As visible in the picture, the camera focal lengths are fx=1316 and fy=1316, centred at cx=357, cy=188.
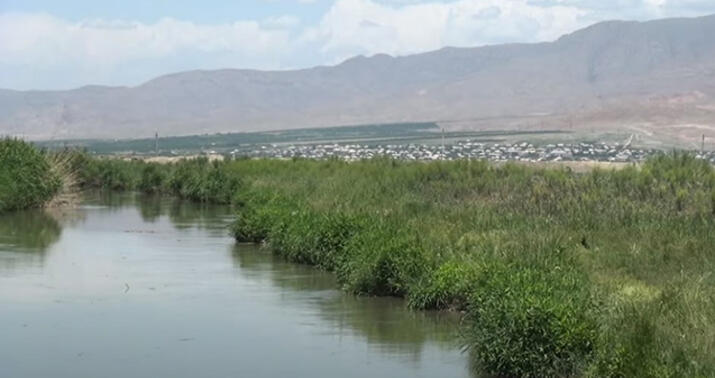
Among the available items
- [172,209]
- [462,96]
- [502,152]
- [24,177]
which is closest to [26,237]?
[24,177]

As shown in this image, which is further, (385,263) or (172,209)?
(172,209)

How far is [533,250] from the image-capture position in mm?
20453

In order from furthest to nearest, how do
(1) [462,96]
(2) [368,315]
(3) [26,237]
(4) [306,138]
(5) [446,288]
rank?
1. (1) [462,96]
2. (4) [306,138]
3. (3) [26,237]
4. (2) [368,315]
5. (5) [446,288]

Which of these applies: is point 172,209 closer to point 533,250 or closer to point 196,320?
point 196,320

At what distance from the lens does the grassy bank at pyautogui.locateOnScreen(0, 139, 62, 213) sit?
143 feet

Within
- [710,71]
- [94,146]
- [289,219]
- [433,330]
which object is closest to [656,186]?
[289,219]

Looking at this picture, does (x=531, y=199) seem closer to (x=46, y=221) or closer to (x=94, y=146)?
(x=46, y=221)

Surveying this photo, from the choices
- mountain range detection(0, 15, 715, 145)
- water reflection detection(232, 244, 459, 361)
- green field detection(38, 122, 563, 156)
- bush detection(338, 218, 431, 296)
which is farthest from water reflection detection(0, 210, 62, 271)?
mountain range detection(0, 15, 715, 145)

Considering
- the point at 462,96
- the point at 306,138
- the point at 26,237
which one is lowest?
the point at 26,237

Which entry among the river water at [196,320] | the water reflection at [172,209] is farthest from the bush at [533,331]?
the water reflection at [172,209]

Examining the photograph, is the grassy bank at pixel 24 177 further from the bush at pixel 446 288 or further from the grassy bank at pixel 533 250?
the bush at pixel 446 288

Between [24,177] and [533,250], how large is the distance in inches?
1087

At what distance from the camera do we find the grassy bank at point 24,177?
43.6 meters

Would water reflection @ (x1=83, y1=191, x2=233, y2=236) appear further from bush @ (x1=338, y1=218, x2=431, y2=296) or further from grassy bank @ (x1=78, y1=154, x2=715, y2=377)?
bush @ (x1=338, y1=218, x2=431, y2=296)
